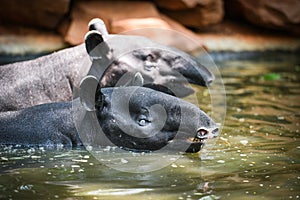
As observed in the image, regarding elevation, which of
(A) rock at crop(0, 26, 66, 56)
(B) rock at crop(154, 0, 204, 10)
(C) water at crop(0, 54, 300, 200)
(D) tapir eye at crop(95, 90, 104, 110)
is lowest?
(C) water at crop(0, 54, 300, 200)

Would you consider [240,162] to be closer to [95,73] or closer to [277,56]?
[95,73]

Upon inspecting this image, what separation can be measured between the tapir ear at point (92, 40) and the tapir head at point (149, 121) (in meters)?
1.45

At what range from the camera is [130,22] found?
13844 mm

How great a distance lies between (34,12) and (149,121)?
8.10 meters

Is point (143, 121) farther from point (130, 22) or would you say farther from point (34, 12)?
point (34, 12)

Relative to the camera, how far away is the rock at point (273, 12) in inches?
635

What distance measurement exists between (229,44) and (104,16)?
11.2 ft

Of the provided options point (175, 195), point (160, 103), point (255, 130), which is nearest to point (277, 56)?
point (255, 130)

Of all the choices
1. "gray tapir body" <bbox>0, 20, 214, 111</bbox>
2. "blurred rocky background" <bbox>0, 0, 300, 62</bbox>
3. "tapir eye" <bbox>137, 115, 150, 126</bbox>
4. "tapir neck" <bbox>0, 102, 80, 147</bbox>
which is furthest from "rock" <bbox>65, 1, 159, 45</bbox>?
"tapir eye" <bbox>137, 115, 150, 126</bbox>

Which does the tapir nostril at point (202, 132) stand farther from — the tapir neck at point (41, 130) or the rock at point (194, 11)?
the rock at point (194, 11)

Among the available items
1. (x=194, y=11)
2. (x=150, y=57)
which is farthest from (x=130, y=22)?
(x=150, y=57)

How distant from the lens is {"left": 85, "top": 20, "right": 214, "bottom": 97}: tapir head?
838cm

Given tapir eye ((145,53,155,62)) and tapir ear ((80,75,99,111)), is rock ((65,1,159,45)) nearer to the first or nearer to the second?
tapir eye ((145,53,155,62))

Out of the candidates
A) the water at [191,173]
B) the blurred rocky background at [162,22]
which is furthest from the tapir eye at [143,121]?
the blurred rocky background at [162,22]
